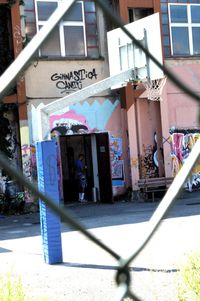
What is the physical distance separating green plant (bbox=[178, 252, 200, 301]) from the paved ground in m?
0.41

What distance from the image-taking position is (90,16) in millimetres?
18875

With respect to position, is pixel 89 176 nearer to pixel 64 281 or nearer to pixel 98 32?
pixel 98 32

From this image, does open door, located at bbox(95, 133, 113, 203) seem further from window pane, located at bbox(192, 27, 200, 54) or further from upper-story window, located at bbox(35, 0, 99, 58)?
window pane, located at bbox(192, 27, 200, 54)

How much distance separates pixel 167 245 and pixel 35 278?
2.49 m

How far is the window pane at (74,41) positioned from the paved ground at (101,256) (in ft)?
19.1

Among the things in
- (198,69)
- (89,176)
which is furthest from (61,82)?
(198,69)

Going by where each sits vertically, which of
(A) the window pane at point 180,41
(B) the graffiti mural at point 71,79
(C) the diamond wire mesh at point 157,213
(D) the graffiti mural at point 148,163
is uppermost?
(A) the window pane at point 180,41

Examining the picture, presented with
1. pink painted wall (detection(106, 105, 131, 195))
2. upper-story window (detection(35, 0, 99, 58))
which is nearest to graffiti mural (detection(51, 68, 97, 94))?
upper-story window (detection(35, 0, 99, 58))

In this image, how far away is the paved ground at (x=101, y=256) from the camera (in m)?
6.19

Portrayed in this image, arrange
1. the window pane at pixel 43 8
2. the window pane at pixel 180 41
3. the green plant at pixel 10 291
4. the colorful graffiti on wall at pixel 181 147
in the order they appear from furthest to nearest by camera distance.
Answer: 1. the window pane at pixel 180 41
2. the colorful graffiti on wall at pixel 181 147
3. the window pane at pixel 43 8
4. the green plant at pixel 10 291

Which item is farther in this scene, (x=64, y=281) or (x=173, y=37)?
(x=173, y=37)

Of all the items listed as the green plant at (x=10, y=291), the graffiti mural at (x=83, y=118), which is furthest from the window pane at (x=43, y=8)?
the green plant at (x=10, y=291)

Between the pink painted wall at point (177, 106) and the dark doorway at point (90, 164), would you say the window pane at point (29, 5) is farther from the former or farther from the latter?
the pink painted wall at point (177, 106)

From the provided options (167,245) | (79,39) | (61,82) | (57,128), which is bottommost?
(167,245)
